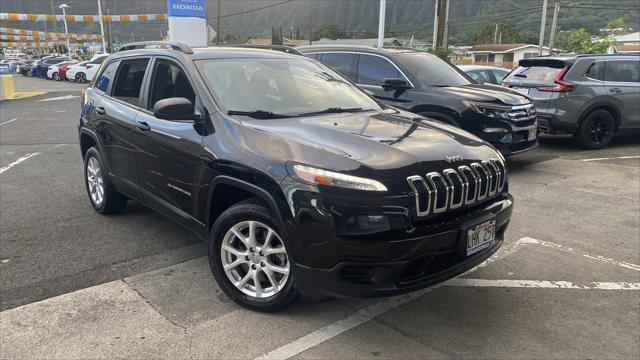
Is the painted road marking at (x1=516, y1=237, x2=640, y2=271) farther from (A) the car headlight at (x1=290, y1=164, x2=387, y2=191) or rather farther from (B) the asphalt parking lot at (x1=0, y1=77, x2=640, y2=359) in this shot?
(A) the car headlight at (x1=290, y1=164, x2=387, y2=191)

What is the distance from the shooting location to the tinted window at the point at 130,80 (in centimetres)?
463

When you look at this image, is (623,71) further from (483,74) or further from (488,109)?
(488,109)

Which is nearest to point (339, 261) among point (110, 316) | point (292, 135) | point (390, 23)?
point (292, 135)

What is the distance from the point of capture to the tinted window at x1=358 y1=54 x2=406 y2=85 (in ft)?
24.8

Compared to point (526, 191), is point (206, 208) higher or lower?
higher

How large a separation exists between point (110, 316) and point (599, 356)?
3.02 metres

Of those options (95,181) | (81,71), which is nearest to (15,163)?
(95,181)

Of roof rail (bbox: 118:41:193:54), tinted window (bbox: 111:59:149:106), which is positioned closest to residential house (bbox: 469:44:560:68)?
roof rail (bbox: 118:41:193:54)

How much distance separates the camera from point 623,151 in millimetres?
9398

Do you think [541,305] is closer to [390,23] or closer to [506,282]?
[506,282]

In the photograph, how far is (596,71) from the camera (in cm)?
916

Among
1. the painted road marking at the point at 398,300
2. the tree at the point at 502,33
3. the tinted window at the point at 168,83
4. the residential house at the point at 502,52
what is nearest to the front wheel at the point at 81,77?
the tinted window at the point at 168,83

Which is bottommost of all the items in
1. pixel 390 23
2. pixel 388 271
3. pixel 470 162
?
pixel 388 271

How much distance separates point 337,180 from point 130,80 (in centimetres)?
289
